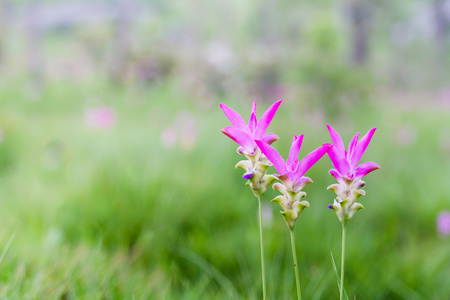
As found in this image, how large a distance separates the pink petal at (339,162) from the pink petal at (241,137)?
0.43 ft

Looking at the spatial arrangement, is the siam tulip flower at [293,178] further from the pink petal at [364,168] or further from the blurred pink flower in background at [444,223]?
the blurred pink flower in background at [444,223]

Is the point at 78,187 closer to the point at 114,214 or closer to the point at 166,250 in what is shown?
Answer: the point at 114,214

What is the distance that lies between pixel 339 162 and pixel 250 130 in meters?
0.16

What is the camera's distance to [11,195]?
7.81ft

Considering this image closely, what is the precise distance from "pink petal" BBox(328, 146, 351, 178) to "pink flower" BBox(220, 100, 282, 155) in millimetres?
95

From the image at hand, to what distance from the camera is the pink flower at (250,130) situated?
2.27ft

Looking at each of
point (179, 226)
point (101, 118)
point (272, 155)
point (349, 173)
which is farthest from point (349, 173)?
point (101, 118)

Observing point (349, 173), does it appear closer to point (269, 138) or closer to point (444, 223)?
point (269, 138)

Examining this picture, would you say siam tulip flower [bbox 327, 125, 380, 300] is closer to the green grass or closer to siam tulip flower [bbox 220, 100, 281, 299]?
siam tulip flower [bbox 220, 100, 281, 299]

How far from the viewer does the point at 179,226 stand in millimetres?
2047

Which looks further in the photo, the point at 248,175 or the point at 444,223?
the point at 444,223

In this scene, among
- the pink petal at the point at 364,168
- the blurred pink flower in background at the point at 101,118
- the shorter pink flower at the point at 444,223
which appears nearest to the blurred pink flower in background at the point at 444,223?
the shorter pink flower at the point at 444,223

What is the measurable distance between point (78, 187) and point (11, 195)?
1.60 ft

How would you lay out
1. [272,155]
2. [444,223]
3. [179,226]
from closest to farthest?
1. [272,155]
2. [179,226]
3. [444,223]
